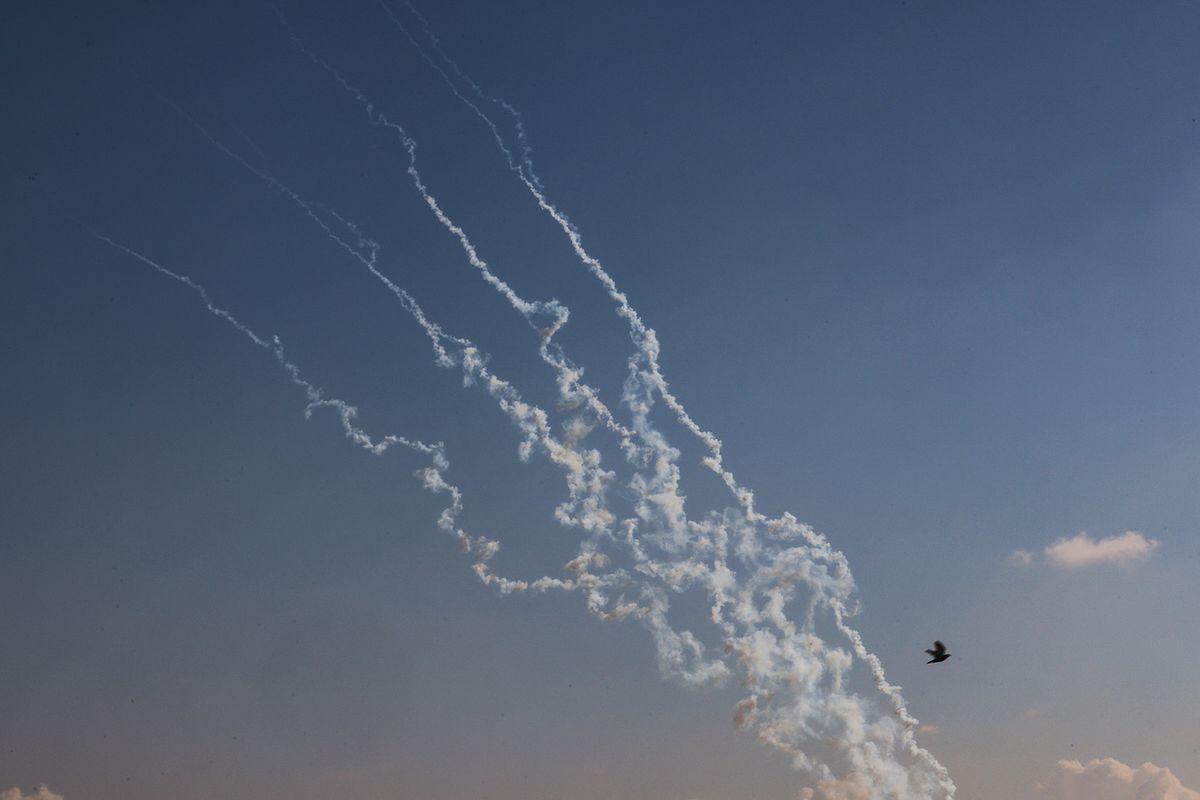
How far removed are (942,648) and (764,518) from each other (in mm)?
16560

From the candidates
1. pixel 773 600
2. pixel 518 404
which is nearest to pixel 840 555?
pixel 773 600

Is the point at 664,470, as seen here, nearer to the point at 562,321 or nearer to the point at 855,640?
the point at 562,321

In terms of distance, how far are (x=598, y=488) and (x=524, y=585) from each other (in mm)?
11045

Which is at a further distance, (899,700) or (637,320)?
(899,700)

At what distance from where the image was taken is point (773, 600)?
277 ft

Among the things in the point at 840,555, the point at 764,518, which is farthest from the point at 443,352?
the point at 840,555

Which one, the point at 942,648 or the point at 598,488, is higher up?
the point at 598,488

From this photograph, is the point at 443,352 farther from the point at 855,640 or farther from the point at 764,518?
the point at 855,640

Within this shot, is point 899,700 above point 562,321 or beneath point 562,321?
beneath

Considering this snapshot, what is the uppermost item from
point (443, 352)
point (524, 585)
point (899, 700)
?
point (443, 352)

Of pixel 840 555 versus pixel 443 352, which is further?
pixel 840 555

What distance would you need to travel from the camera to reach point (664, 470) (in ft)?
275

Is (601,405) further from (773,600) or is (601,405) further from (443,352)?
(773,600)

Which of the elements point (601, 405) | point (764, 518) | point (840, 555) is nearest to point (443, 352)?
point (601, 405)
